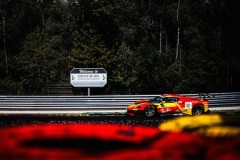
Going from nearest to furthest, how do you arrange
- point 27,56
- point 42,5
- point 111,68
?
1. point 111,68
2. point 27,56
3. point 42,5

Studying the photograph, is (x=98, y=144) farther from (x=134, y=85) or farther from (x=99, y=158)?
(x=134, y=85)

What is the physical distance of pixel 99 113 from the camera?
18.5 m

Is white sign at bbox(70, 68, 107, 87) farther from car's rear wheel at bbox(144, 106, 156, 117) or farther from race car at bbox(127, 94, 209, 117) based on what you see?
car's rear wheel at bbox(144, 106, 156, 117)

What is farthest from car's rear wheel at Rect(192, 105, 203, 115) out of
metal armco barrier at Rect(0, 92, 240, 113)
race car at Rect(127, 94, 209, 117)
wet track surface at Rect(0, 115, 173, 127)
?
metal armco barrier at Rect(0, 92, 240, 113)

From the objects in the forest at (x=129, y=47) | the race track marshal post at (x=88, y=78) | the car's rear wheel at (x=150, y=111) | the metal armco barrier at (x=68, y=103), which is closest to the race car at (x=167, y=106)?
the car's rear wheel at (x=150, y=111)

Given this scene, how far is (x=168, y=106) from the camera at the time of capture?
16.7 m

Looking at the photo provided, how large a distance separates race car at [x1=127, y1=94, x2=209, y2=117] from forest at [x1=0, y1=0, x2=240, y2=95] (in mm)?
8572

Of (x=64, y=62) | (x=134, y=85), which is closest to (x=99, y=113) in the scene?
(x=134, y=85)

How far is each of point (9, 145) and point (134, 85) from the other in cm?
2411

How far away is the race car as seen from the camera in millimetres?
16609

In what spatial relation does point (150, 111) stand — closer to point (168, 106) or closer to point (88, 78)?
point (168, 106)

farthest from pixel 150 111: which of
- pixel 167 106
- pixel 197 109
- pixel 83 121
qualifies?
pixel 83 121

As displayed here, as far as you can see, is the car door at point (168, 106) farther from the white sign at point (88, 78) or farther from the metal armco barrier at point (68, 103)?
the white sign at point (88, 78)

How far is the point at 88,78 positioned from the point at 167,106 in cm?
701
